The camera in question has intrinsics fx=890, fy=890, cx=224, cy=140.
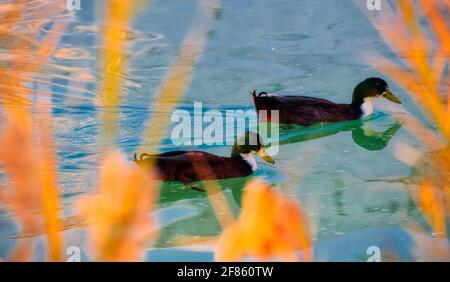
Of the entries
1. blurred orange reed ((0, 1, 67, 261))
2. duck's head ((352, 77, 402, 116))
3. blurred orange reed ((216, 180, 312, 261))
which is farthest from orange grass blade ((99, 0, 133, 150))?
duck's head ((352, 77, 402, 116))

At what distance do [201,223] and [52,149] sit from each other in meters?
0.54

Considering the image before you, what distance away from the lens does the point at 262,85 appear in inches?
116

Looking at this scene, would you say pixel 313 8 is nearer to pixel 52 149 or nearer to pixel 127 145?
pixel 127 145

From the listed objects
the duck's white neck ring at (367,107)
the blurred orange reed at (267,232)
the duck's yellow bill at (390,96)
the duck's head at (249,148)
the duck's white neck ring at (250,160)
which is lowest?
the blurred orange reed at (267,232)

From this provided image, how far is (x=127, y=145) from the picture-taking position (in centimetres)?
286

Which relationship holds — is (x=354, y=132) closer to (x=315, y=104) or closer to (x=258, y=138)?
(x=315, y=104)

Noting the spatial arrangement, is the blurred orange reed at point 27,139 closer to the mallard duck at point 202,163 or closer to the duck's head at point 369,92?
the mallard duck at point 202,163

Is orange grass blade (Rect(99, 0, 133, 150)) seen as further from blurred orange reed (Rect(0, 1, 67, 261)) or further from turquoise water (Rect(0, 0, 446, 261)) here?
blurred orange reed (Rect(0, 1, 67, 261))

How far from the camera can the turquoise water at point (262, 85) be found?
2.85 metres

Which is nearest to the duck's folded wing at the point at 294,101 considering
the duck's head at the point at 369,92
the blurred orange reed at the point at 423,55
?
the duck's head at the point at 369,92

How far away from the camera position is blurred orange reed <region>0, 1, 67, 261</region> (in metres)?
2.80

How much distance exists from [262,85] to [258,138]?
0.18 metres

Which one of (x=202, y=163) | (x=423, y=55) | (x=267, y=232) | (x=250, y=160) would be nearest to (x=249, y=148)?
(x=250, y=160)
